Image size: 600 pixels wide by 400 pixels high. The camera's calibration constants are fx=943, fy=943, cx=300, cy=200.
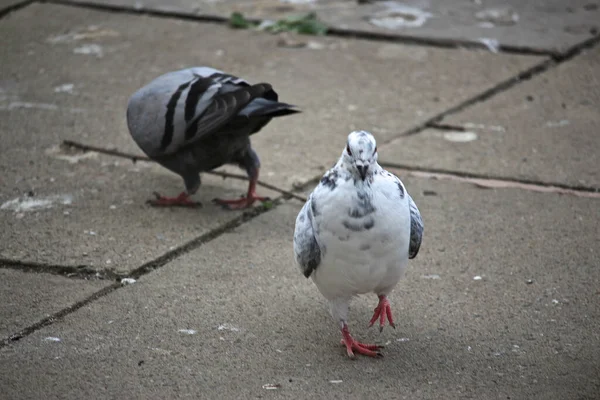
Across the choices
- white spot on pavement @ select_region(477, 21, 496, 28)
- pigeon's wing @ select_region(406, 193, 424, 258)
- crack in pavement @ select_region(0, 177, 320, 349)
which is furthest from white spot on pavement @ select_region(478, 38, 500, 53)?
pigeon's wing @ select_region(406, 193, 424, 258)

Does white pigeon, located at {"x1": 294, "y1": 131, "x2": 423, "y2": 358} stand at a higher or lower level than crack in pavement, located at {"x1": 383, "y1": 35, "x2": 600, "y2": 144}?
higher

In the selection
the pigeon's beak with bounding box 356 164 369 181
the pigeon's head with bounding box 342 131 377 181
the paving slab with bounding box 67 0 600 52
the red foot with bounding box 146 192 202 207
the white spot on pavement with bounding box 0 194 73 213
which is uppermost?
the pigeon's head with bounding box 342 131 377 181

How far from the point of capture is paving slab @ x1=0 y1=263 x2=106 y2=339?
4.11m

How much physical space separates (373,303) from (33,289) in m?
1.58

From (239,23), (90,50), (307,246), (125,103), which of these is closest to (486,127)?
(125,103)

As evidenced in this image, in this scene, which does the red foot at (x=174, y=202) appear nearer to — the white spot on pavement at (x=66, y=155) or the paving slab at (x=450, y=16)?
the white spot on pavement at (x=66, y=155)

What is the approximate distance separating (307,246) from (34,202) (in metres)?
2.18

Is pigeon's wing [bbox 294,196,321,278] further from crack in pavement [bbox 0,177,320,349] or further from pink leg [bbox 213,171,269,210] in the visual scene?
pink leg [bbox 213,171,269,210]

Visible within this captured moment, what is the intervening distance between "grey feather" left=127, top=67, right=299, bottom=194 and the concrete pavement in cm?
31

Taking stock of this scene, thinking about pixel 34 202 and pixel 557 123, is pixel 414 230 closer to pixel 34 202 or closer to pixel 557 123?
pixel 34 202

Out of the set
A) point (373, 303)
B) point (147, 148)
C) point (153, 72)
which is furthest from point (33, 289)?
point (153, 72)

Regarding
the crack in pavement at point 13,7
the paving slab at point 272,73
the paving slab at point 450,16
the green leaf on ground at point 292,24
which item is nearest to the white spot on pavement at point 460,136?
the paving slab at point 272,73

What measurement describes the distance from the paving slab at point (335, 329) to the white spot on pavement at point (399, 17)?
326 cm

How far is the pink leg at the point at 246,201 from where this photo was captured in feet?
17.6
